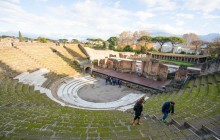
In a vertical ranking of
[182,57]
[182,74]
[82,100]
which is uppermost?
[182,57]

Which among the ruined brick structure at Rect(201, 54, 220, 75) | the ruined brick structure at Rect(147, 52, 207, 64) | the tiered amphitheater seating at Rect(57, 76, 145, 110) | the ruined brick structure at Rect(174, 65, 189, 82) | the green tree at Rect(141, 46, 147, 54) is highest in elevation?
the green tree at Rect(141, 46, 147, 54)

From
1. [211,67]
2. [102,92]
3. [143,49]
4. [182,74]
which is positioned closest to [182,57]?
[143,49]

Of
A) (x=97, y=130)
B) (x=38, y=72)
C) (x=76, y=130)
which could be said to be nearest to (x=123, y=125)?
(x=97, y=130)

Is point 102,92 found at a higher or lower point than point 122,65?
lower

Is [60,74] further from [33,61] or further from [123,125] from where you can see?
[123,125]

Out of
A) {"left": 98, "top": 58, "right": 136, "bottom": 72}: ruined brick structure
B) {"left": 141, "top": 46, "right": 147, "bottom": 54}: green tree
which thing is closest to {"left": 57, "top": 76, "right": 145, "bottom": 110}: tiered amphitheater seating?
{"left": 98, "top": 58, "right": 136, "bottom": 72}: ruined brick structure

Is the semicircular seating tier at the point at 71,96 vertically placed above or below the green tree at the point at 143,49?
below

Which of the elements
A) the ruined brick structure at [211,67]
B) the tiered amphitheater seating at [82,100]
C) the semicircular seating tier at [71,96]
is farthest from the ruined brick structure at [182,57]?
the semicircular seating tier at [71,96]

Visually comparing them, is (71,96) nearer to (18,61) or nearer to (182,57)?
(18,61)

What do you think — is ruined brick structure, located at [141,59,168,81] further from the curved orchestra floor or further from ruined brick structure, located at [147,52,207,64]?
ruined brick structure, located at [147,52,207,64]

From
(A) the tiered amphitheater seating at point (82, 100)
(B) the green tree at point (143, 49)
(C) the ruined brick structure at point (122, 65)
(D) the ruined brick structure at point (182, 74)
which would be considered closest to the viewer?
(A) the tiered amphitheater seating at point (82, 100)

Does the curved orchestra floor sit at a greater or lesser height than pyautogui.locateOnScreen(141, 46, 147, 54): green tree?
lesser

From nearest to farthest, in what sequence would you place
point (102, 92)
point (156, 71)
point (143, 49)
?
1. point (102, 92)
2. point (156, 71)
3. point (143, 49)

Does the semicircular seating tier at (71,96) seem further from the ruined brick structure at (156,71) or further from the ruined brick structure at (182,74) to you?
the ruined brick structure at (182,74)
